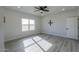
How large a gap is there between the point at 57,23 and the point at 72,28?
222 cm

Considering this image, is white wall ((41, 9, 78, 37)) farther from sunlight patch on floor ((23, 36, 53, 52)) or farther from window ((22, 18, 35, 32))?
sunlight patch on floor ((23, 36, 53, 52))

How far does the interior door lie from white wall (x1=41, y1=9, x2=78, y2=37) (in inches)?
24.0

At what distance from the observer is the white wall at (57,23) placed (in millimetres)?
7172

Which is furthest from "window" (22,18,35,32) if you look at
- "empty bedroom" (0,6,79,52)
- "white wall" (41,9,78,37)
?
"white wall" (41,9,78,37)

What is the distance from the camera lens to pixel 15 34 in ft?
20.3

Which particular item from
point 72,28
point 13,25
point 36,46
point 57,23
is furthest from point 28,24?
point 72,28

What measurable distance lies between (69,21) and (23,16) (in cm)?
522

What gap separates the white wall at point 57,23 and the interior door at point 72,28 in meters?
0.61

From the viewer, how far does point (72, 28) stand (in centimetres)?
630

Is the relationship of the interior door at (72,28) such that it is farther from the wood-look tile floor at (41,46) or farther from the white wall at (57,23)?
the wood-look tile floor at (41,46)
